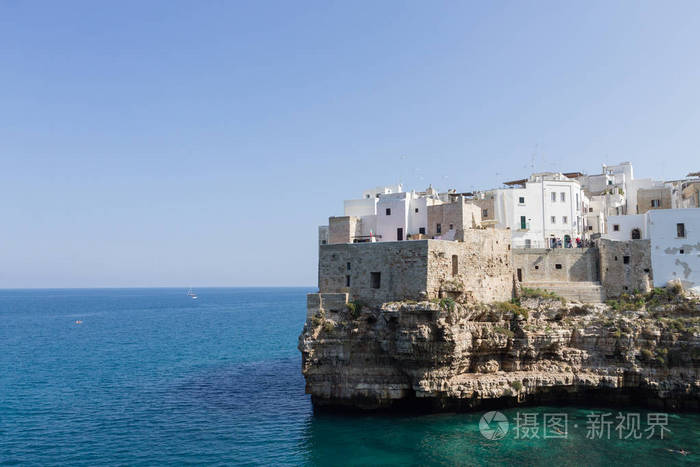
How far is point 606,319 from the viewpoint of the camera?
1442 inches

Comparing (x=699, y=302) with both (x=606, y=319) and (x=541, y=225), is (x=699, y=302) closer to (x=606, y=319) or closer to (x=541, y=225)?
(x=606, y=319)

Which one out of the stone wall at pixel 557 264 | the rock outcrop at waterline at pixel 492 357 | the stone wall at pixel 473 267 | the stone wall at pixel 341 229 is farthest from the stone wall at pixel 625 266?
the stone wall at pixel 341 229

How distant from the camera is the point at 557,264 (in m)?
41.8

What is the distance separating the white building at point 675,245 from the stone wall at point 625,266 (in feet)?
1.77

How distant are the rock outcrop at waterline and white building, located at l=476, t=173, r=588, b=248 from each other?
11416mm

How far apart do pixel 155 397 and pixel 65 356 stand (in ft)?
89.8

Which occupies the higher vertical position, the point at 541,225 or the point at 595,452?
the point at 541,225

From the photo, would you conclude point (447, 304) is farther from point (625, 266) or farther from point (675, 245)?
point (675, 245)

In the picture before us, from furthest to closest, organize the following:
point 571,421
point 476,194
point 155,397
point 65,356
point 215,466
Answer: point 65,356 → point 476,194 → point 155,397 → point 571,421 → point 215,466

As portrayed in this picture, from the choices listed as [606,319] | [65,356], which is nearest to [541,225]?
[606,319]

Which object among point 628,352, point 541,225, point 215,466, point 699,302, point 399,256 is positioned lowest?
point 215,466

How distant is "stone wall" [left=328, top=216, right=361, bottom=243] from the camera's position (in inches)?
1714

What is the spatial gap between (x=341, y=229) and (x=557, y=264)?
17196 millimetres

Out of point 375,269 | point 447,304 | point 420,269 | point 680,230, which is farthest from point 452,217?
point 680,230
